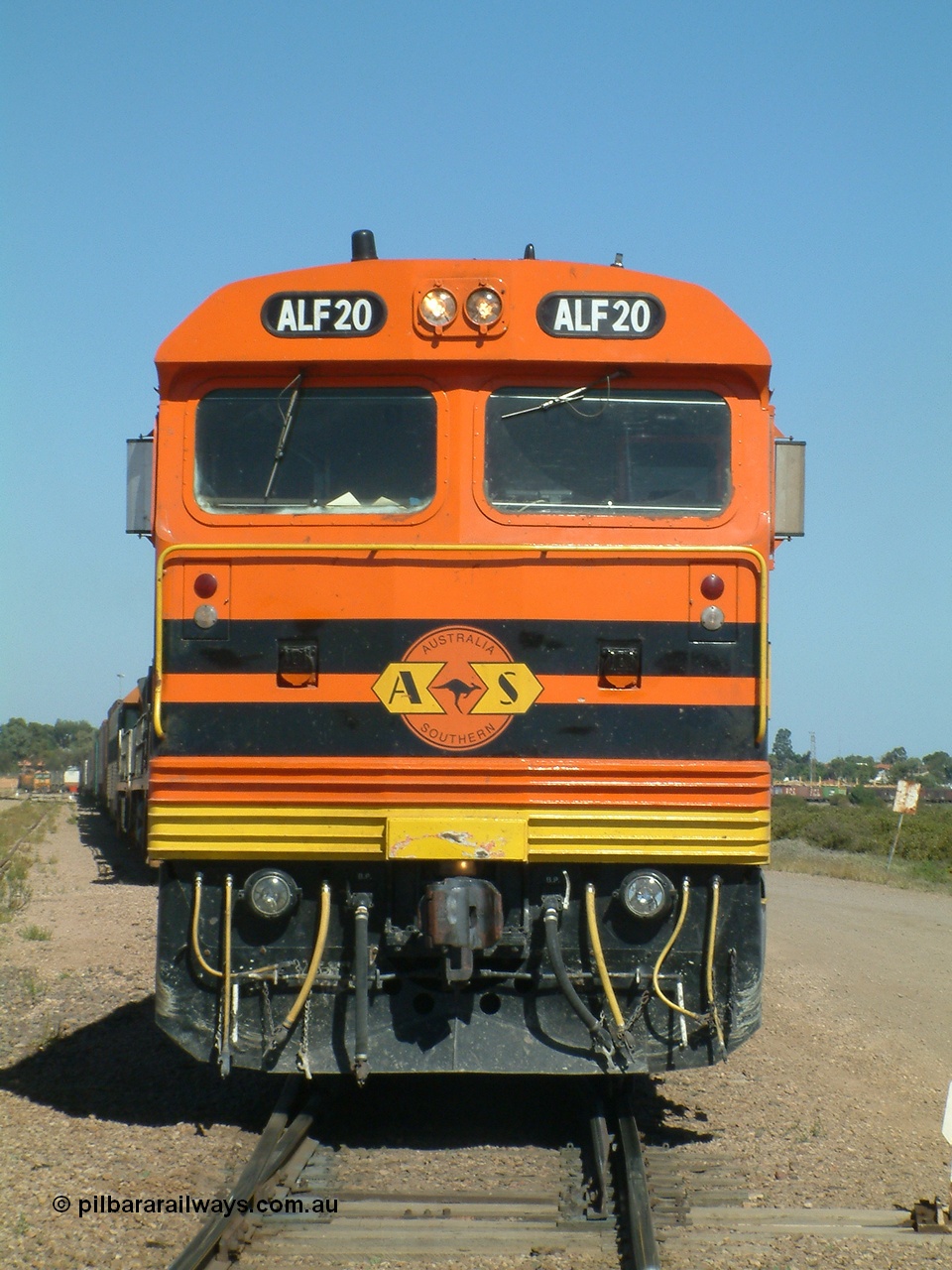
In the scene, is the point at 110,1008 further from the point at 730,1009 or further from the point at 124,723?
the point at 124,723

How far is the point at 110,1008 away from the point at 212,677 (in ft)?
15.2

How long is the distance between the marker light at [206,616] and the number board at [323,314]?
1.23 meters

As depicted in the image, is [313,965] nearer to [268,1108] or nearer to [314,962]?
[314,962]

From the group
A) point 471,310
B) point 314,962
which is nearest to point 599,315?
point 471,310

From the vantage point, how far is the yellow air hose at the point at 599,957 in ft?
18.8

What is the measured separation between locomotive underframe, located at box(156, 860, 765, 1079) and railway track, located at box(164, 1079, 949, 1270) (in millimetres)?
437

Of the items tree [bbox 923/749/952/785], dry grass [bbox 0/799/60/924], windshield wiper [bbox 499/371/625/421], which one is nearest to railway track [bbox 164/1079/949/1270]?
windshield wiper [bbox 499/371/625/421]

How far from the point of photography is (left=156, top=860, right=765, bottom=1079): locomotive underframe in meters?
5.82

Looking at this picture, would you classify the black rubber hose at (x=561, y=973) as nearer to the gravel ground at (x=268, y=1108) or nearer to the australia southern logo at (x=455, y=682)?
the australia southern logo at (x=455, y=682)

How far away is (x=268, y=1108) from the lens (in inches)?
270

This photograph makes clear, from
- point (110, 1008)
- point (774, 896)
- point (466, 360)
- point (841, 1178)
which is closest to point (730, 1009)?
point (841, 1178)

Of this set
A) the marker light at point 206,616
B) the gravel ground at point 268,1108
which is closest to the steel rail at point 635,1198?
the gravel ground at point 268,1108

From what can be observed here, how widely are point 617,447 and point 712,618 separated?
86 centimetres

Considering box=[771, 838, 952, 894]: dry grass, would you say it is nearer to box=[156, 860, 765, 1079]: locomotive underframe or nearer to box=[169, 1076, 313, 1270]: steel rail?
box=[156, 860, 765, 1079]: locomotive underframe
